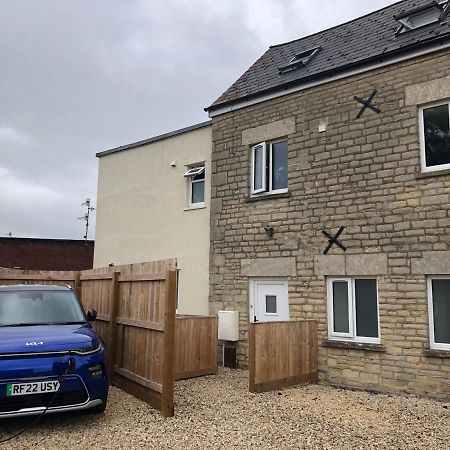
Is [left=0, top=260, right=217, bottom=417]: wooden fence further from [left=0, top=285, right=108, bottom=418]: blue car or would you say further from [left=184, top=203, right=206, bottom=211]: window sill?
[left=184, top=203, right=206, bottom=211]: window sill

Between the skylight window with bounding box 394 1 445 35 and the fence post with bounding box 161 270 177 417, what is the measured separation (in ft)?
22.9

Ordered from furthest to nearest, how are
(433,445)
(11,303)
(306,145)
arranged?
1. (306,145)
2. (11,303)
3. (433,445)

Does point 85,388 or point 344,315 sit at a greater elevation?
point 344,315

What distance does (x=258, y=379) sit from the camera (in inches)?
308

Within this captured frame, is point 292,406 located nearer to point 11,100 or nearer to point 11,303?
point 11,303

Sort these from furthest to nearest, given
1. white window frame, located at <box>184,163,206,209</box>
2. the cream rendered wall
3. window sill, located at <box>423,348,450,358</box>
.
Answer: white window frame, located at <box>184,163,206,209</box>
the cream rendered wall
window sill, located at <box>423,348,450,358</box>

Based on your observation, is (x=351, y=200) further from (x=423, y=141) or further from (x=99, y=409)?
(x=99, y=409)

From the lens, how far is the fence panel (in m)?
9.09

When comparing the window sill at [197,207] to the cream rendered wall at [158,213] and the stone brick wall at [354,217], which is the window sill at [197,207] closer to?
the cream rendered wall at [158,213]

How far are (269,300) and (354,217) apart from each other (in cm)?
264

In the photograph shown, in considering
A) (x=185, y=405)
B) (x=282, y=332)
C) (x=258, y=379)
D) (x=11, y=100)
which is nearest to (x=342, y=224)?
(x=282, y=332)

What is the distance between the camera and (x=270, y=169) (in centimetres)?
1045

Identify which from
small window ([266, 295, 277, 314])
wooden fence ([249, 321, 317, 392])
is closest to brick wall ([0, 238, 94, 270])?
small window ([266, 295, 277, 314])

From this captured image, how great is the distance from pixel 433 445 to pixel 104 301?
6.05 meters
